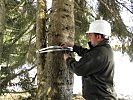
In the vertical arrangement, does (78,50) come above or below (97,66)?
above

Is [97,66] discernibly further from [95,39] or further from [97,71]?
[95,39]

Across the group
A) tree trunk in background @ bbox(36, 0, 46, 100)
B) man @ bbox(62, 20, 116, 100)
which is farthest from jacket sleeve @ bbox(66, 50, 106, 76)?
tree trunk in background @ bbox(36, 0, 46, 100)

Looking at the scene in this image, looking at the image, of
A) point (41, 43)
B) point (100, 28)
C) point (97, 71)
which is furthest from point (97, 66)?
point (41, 43)

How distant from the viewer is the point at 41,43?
4238 mm

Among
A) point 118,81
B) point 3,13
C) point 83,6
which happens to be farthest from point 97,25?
point 118,81

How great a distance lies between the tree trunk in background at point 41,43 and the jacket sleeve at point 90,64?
72 cm

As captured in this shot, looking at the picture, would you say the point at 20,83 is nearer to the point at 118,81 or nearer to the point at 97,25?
the point at 97,25

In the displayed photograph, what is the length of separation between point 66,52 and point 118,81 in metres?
10.00

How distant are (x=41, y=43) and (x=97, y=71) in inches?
40.9

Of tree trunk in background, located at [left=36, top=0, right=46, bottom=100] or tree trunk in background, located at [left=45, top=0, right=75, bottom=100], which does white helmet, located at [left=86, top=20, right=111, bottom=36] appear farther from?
tree trunk in background, located at [left=36, top=0, right=46, bottom=100]

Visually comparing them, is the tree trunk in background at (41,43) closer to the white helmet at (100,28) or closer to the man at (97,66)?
the man at (97,66)

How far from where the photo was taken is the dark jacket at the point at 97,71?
3.48m

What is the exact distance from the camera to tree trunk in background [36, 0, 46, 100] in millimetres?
4117

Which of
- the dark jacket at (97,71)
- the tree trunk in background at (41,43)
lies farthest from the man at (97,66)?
the tree trunk in background at (41,43)
